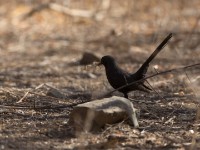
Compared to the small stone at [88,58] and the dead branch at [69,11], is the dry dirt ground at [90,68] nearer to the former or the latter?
the dead branch at [69,11]

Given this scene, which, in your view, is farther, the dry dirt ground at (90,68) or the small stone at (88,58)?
the small stone at (88,58)

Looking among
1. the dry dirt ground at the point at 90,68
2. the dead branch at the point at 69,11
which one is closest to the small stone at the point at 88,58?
the dry dirt ground at the point at 90,68

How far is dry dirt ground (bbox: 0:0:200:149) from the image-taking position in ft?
16.2

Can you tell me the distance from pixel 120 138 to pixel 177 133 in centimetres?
56

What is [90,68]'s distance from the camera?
349 inches

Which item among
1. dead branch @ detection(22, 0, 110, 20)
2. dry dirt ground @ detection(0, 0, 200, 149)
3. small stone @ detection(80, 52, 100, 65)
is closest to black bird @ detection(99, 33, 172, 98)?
dry dirt ground @ detection(0, 0, 200, 149)

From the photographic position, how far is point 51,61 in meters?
9.73

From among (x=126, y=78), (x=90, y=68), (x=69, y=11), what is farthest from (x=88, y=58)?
(x=69, y=11)

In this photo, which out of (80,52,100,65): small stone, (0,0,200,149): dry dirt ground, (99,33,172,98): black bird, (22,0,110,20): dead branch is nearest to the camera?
(0,0,200,149): dry dirt ground

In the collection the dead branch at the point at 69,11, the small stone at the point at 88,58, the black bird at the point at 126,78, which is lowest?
the black bird at the point at 126,78

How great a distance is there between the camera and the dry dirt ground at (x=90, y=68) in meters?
4.93

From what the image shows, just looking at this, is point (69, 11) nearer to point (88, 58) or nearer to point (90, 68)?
point (88, 58)

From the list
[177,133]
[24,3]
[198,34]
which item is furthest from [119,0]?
[177,133]

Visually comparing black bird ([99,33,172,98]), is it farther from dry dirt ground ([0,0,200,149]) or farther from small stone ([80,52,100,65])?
small stone ([80,52,100,65])
